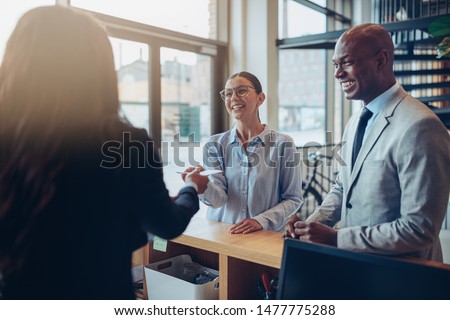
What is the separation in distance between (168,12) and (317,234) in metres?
2.92

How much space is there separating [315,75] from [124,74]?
3.29 metres

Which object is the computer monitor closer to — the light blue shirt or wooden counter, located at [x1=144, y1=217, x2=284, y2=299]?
wooden counter, located at [x1=144, y1=217, x2=284, y2=299]

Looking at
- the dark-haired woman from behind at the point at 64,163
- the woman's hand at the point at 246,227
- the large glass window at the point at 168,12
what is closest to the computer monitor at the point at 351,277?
the dark-haired woman from behind at the point at 64,163

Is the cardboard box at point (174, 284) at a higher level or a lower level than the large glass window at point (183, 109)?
lower

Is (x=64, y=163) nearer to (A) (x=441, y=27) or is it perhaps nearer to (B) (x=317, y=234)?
(B) (x=317, y=234)

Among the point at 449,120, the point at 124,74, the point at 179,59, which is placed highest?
the point at 179,59

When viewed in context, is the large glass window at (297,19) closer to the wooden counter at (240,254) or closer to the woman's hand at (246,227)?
the woman's hand at (246,227)

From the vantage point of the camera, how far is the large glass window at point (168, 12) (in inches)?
118

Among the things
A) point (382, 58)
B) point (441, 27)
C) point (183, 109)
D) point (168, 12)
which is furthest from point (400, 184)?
point (168, 12)

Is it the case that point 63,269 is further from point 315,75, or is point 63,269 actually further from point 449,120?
point 315,75

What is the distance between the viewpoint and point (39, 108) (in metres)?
0.75

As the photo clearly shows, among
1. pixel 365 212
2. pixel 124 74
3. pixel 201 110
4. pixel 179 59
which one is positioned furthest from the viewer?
pixel 201 110

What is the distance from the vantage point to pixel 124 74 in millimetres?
3162
